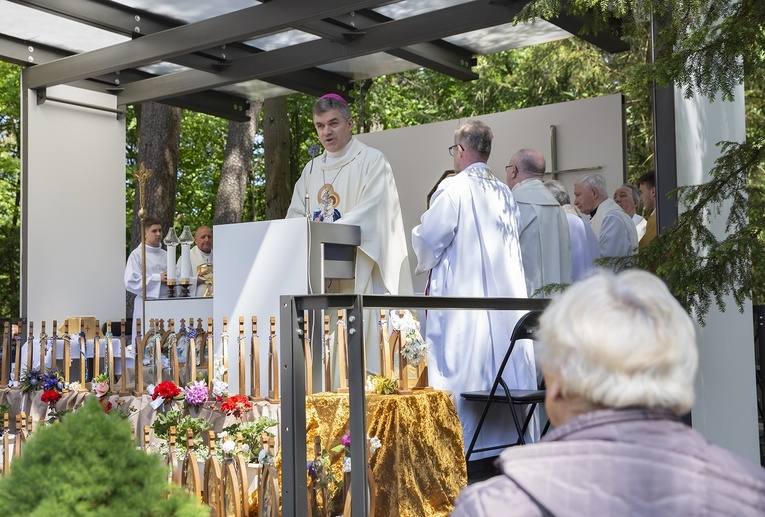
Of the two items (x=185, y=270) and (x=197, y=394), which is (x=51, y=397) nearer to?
(x=197, y=394)

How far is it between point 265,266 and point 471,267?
1318 millimetres

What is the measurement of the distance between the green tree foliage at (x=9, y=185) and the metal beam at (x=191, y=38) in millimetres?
13503

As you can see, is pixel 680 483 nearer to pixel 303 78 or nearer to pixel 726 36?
pixel 726 36

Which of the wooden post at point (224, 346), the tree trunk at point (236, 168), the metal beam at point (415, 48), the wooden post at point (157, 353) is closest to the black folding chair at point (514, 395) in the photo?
the wooden post at point (224, 346)

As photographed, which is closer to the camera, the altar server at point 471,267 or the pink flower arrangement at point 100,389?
the altar server at point 471,267

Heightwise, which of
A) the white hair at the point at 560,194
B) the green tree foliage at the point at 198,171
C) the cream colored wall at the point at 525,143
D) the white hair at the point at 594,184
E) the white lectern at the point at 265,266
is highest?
the green tree foliage at the point at 198,171

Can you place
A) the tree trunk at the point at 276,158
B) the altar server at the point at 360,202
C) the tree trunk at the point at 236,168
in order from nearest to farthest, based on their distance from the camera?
1. the altar server at the point at 360,202
2. the tree trunk at the point at 276,158
3. the tree trunk at the point at 236,168

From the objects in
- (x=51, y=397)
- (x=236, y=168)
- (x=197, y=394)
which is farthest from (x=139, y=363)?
(x=236, y=168)

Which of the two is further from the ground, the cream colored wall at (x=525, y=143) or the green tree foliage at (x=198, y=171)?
the green tree foliage at (x=198, y=171)

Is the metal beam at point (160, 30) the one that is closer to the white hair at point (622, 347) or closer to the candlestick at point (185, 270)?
the candlestick at point (185, 270)

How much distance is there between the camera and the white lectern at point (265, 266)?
20.1 feet

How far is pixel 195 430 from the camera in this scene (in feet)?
17.5

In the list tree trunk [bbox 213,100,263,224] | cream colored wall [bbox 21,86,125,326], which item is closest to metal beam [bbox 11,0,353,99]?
cream colored wall [bbox 21,86,125,326]

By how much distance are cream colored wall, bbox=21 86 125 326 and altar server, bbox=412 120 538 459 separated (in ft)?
16.9
